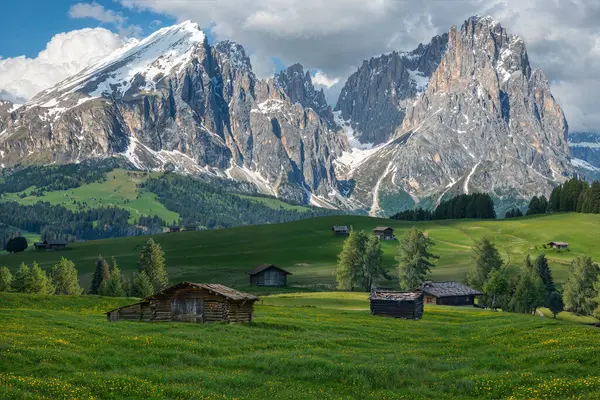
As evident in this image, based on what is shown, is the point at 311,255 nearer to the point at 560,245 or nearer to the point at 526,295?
the point at 560,245

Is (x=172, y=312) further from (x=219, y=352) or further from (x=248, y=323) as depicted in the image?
(x=219, y=352)

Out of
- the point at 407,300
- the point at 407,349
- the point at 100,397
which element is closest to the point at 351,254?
the point at 407,300

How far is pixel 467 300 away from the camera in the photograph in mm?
102062

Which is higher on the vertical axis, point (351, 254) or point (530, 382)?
point (351, 254)

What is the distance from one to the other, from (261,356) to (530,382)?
1506 centimetres

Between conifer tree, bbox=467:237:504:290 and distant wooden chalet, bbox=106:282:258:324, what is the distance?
67468mm

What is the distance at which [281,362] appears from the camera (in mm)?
35781

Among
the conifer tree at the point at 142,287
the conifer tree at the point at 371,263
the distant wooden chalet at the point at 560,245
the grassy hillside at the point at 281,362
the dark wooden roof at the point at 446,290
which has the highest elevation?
the distant wooden chalet at the point at 560,245

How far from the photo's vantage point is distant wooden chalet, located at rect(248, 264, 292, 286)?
132000 mm

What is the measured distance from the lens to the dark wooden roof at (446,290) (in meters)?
101

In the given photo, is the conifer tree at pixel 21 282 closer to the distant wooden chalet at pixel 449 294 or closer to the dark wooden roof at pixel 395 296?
the dark wooden roof at pixel 395 296

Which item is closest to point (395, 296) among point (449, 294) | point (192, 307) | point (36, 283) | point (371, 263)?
point (449, 294)

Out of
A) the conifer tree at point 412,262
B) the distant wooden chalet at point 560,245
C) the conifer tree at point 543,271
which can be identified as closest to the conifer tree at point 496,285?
the conifer tree at point 412,262

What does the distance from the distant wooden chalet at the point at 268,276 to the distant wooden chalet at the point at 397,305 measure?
55536mm
